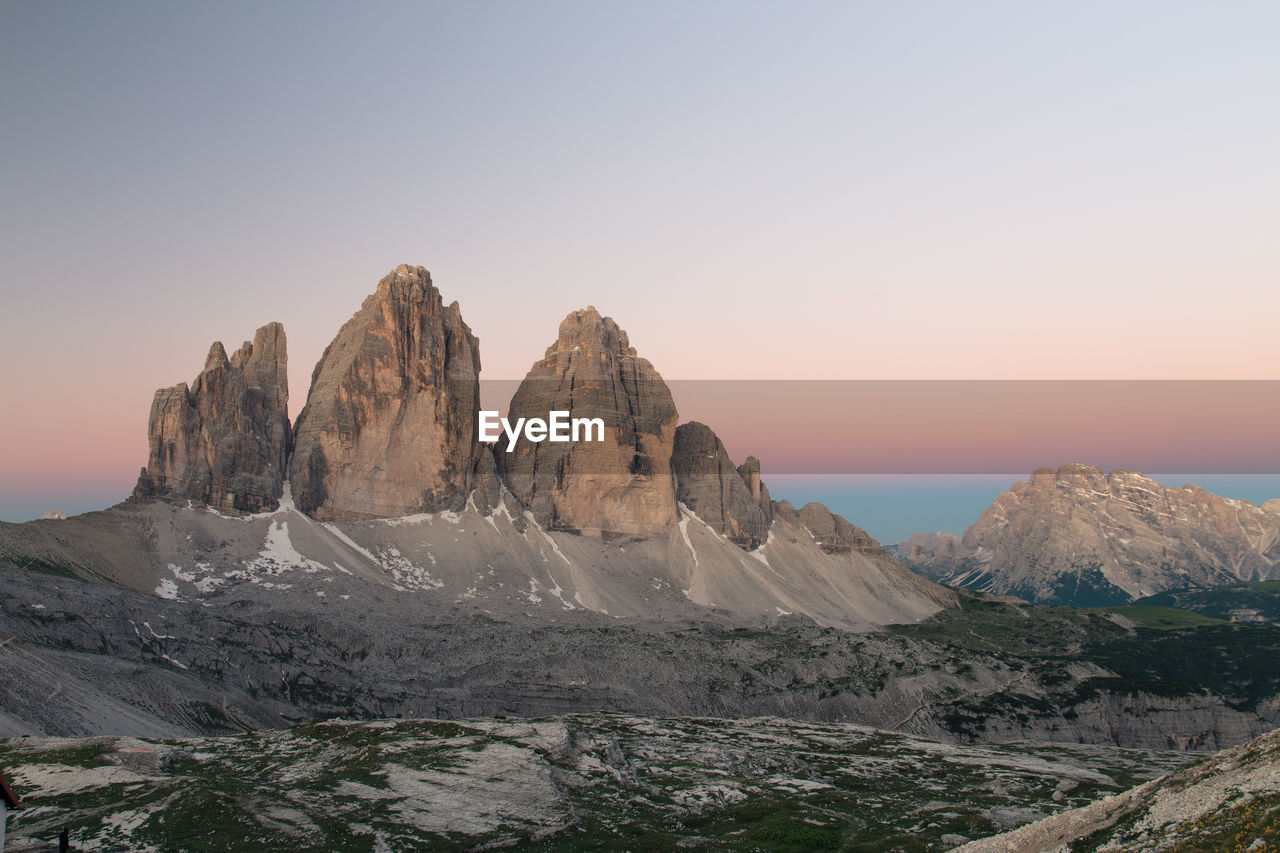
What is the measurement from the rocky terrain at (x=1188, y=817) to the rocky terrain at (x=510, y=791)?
16161 mm

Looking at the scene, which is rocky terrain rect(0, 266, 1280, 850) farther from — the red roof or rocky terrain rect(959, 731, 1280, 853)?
rocky terrain rect(959, 731, 1280, 853)

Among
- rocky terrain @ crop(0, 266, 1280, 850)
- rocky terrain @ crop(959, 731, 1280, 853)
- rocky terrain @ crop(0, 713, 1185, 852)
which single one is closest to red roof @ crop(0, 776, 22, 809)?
rocky terrain @ crop(0, 713, 1185, 852)

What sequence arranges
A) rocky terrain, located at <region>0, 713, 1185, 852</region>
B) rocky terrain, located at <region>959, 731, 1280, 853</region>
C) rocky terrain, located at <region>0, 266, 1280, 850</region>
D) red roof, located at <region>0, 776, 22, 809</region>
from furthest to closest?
rocky terrain, located at <region>0, 266, 1280, 850</region>
rocky terrain, located at <region>0, 713, 1185, 852</region>
red roof, located at <region>0, 776, 22, 809</region>
rocky terrain, located at <region>959, 731, 1280, 853</region>

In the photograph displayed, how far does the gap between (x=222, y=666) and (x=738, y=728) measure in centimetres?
7699

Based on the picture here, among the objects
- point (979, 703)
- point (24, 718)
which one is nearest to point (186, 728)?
point (24, 718)

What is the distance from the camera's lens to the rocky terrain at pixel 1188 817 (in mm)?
28828

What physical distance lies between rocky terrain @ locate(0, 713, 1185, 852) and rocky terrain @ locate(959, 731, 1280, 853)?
16161mm

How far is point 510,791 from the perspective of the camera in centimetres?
6219

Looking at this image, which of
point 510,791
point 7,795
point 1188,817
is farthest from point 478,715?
point 1188,817

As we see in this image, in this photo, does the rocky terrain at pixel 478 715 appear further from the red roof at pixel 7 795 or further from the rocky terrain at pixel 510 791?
the red roof at pixel 7 795

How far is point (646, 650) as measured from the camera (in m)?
159

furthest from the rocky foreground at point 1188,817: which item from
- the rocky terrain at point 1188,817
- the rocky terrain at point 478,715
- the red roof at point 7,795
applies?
the red roof at point 7,795

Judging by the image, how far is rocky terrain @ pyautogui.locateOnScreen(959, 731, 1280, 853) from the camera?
28828mm

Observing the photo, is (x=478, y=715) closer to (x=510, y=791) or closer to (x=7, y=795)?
(x=510, y=791)
